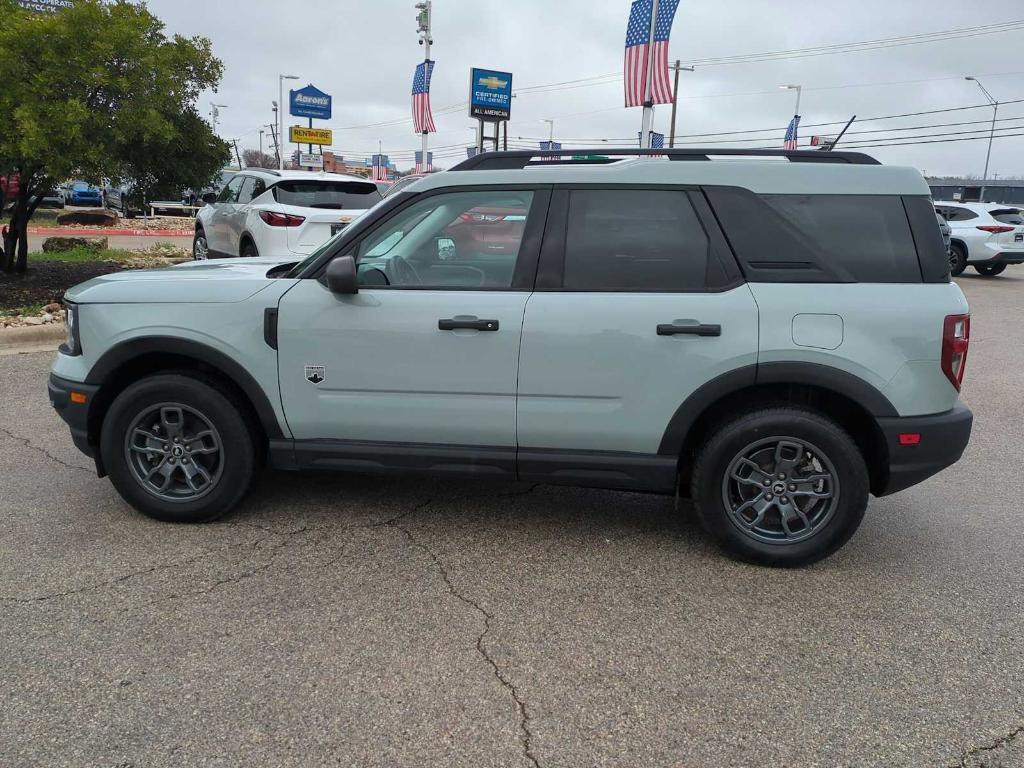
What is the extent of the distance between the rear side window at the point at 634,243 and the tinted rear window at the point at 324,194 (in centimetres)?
693

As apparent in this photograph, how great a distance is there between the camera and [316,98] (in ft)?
130

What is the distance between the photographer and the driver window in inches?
156

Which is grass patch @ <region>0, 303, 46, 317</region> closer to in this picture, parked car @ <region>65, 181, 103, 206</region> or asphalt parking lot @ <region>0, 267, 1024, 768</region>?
asphalt parking lot @ <region>0, 267, 1024, 768</region>

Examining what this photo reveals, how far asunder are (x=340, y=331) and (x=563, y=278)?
1091 mm

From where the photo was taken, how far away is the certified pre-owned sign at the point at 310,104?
3941 centimetres

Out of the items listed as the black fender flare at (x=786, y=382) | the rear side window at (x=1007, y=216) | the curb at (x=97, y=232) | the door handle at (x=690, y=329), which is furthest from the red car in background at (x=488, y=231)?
the curb at (x=97, y=232)

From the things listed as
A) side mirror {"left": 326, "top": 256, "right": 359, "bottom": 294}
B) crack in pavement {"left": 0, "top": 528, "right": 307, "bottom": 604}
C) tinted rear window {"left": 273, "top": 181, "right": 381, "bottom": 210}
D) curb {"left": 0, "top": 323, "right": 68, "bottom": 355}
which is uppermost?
tinted rear window {"left": 273, "top": 181, "right": 381, "bottom": 210}

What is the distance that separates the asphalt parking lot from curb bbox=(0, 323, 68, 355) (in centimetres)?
406

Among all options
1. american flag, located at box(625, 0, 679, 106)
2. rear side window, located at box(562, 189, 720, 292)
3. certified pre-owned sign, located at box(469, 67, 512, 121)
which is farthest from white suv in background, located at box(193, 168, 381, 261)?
certified pre-owned sign, located at box(469, 67, 512, 121)

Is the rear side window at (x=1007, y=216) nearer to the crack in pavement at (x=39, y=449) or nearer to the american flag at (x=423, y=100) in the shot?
the crack in pavement at (x=39, y=449)

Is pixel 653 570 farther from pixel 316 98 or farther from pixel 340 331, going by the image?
pixel 316 98

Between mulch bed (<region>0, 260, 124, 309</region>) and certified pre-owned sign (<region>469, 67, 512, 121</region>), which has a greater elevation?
certified pre-owned sign (<region>469, 67, 512, 121</region>)

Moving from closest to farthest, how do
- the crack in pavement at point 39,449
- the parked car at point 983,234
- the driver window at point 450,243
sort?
1. the driver window at point 450,243
2. the crack in pavement at point 39,449
3. the parked car at point 983,234

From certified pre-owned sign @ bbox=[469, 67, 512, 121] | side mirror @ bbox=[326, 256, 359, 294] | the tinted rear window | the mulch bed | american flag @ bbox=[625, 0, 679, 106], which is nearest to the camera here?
side mirror @ bbox=[326, 256, 359, 294]
